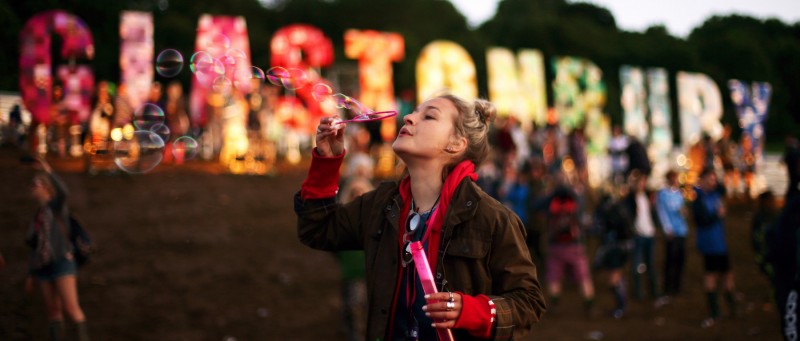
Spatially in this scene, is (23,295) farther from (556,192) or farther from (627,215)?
(627,215)

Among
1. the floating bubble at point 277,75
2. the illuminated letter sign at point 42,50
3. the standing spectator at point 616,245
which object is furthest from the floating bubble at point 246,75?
the standing spectator at point 616,245

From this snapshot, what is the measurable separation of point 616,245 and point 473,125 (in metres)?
7.25

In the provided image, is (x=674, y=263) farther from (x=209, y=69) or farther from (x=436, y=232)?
(x=436, y=232)

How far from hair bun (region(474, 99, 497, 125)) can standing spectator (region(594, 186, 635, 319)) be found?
702cm

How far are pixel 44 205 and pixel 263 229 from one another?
6.68 metres

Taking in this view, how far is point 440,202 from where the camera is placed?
3.08 meters

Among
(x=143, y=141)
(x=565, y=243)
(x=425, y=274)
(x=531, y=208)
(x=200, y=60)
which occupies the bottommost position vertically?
(x=565, y=243)

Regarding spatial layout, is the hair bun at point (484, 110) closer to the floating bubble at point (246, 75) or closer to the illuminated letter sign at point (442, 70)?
the floating bubble at point (246, 75)

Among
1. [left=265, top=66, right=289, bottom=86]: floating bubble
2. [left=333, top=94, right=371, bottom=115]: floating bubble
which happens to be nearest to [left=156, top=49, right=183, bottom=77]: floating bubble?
[left=265, top=66, right=289, bottom=86]: floating bubble

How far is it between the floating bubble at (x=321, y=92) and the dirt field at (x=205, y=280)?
492 cm

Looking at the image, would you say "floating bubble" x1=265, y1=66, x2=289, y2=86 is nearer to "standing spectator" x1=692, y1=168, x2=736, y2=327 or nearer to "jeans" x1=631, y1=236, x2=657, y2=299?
"standing spectator" x1=692, y1=168, x2=736, y2=327

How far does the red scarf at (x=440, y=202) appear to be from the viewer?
3008 mm

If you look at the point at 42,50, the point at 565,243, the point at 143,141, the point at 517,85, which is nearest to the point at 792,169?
the point at 565,243

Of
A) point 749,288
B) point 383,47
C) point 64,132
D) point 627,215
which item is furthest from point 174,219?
point 383,47
